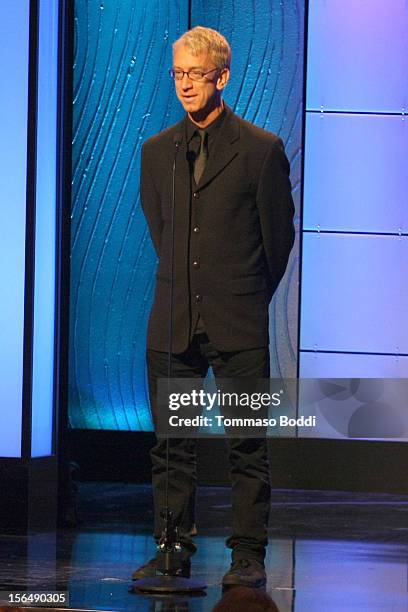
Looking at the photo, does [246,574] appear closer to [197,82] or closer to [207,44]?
[197,82]

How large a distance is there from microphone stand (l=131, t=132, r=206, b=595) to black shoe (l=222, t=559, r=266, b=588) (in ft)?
0.27

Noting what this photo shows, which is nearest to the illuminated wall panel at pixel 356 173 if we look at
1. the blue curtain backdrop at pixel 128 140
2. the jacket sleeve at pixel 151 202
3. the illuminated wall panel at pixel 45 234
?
the blue curtain backdrop at pixel 128 140

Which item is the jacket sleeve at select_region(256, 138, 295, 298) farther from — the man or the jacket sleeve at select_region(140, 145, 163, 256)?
the jacket sleeve at select_region(140, 145, 163, 256)

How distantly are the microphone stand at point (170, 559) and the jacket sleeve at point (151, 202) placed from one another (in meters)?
0.16

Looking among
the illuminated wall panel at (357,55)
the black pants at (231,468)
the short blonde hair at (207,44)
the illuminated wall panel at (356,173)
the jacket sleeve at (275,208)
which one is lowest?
the black pants at (231,468)

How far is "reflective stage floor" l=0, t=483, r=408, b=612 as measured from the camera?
11.8 ft

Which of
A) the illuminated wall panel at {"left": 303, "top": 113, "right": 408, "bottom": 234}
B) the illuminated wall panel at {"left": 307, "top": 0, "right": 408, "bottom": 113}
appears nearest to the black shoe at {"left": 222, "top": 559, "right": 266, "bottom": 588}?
the illuminated wall panel at {"left": 303, "top": 113, "right": 408, "bottom": 234}

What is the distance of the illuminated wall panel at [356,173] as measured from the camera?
602cm

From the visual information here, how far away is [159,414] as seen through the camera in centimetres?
366

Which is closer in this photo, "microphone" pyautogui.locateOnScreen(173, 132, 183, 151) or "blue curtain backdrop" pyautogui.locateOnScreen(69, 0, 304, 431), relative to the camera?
"microphone" pyautogui.locateOnScreen(173, 132, 183, 151)

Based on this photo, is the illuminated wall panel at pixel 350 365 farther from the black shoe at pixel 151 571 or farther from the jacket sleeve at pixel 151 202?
the black shoe at pixel 151 571

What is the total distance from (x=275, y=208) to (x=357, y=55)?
8.56ft

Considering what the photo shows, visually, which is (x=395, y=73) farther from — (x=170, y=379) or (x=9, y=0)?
(x=170, y=379)

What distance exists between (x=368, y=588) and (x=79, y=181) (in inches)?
123
